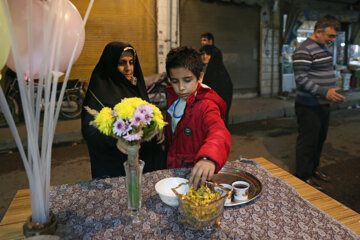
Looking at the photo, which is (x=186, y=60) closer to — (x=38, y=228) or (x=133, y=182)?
(x=133, y=182)

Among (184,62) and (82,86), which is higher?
(184,62)

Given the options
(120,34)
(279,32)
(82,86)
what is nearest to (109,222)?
(82,86)

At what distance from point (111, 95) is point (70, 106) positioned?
17.3 ft

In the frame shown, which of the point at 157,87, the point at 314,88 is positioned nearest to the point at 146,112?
the point at 314,88

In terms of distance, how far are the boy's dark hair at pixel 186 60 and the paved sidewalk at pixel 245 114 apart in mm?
4281

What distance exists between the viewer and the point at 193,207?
123 cm

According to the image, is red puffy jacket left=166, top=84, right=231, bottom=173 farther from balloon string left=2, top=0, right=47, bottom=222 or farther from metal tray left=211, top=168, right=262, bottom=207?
balloon string left=2, top=0, right=47, bottom=222

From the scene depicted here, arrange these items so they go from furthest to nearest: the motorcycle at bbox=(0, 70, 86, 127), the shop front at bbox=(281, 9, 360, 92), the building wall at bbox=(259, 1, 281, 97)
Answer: the shop front at bbox=(281, 9, 360, 92) < the building wall at bbox=(259, 1, 281, 97) < the motorcycle at bbox=(0, 70, 86, 127)

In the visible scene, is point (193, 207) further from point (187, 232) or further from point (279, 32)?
point (279, 32)

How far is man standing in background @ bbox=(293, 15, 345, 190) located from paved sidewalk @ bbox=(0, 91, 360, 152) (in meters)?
3.69

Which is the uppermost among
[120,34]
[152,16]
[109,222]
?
[152,16]

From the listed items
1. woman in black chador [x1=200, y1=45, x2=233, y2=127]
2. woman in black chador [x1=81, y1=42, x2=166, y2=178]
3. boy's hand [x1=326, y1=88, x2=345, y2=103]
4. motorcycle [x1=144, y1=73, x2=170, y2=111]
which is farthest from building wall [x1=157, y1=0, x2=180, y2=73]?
woman in black chador [x1=81, y1=42, x2=166, y2=178]

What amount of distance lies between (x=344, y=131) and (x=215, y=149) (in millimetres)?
6054

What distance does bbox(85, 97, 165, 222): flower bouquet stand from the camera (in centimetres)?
120
